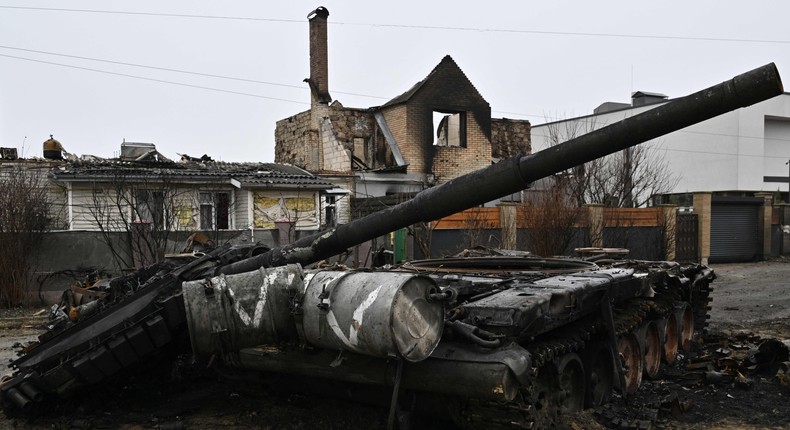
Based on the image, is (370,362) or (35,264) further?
(35,264)

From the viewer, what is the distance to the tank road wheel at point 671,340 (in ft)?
26.6

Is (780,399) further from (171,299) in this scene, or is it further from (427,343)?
(171,299)

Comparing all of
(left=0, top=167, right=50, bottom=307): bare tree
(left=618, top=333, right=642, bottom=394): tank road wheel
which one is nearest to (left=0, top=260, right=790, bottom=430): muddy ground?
(left=618, top=333, right=642, bottom=394): tank road wheel

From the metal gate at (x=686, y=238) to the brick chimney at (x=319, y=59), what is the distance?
1230cm

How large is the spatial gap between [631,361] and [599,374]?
3.16 feet

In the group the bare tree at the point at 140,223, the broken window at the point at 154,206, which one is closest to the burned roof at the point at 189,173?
the bare tree at the point at 140,223

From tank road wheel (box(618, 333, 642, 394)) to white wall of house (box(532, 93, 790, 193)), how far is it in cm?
2572

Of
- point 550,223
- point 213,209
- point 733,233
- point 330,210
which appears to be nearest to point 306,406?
point 550,223

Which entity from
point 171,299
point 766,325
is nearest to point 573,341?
point 171,299

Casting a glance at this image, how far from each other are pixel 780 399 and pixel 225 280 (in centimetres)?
510

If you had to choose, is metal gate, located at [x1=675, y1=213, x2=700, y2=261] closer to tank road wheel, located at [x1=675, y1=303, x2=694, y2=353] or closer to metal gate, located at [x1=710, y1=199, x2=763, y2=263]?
metal gate, located at [x1=710, y1=199, x2=763, y2=263]

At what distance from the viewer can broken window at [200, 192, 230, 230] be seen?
1803cm

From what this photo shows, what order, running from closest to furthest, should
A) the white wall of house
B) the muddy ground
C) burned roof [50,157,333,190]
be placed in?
the muddy ground
burned roof [50,157,333,190]
the white wall of house

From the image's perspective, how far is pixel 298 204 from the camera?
19.4 metres
